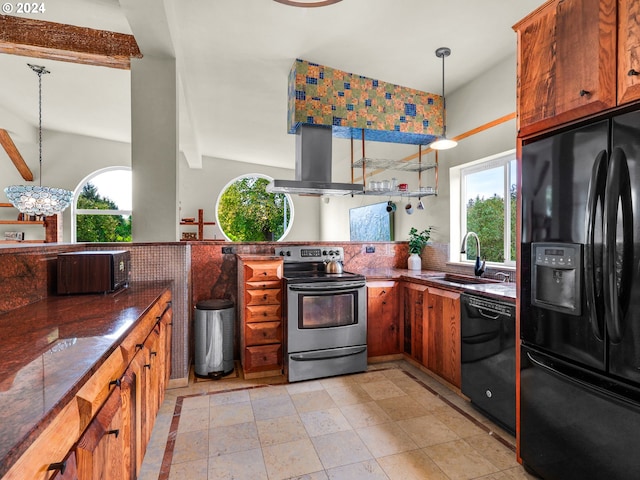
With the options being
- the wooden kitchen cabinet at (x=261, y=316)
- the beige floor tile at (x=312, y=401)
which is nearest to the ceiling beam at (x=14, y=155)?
the wooden kitchen cabinet at (x=261, y=316)

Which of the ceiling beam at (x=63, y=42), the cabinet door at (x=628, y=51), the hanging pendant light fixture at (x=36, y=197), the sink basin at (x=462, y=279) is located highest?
the ceiling beam at (x=63, y=42)

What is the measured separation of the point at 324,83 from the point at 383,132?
791 millimetres

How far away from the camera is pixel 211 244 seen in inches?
133

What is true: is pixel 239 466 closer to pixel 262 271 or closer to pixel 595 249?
pixel 262 271

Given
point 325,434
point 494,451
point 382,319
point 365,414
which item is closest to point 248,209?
point 382,319

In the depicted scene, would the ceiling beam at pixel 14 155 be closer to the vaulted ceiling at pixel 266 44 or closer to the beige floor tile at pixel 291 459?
the vaulted ceiling at pixel 266 44

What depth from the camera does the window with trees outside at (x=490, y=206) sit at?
298 cm

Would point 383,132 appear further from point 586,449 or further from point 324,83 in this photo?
point 586,449

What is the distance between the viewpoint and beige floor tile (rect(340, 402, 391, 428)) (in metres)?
2.25

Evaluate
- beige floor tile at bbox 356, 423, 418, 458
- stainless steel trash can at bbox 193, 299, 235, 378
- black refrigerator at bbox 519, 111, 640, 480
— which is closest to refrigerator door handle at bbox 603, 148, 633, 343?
black refrigerator at bbox 519, 111, 640, 480

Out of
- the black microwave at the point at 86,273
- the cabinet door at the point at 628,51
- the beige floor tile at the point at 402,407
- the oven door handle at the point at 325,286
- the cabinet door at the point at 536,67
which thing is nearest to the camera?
the cabinet door at the point at 628,51

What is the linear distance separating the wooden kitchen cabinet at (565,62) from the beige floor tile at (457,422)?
70.8 inches

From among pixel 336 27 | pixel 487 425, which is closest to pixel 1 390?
pixel 487 425

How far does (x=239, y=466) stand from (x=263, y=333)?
3.92 ft
